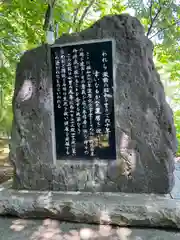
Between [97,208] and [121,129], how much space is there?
2.96 ft

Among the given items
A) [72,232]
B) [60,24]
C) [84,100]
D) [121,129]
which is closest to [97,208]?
[72,232]

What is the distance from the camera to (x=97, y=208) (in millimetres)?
2258

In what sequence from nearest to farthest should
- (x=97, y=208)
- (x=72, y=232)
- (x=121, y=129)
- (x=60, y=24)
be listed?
(x=72, y=232), (x=97, y=208), (x=121, y=129), (x=60, y=24)

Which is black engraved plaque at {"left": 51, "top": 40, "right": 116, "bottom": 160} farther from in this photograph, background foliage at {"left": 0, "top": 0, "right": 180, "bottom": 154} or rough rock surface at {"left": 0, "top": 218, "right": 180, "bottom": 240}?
background foliage at {"left": 0, "top": 0, "right": 180, "bottom": 154}

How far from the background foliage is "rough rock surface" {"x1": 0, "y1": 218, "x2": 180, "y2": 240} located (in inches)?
129

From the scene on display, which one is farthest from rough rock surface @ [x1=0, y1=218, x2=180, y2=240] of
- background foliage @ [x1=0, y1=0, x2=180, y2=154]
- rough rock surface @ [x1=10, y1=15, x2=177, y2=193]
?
background foliage @ [x1=0, y1=0, x2=180, y2=154]

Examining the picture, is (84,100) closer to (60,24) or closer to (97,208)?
(97,208)

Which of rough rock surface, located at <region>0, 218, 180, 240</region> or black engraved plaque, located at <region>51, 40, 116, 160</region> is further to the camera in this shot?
black engraved plaque, located at <region>51, 40, 116, 160</region>

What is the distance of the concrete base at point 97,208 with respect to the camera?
2.13m

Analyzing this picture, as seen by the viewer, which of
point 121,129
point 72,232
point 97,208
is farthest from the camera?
point 121,129

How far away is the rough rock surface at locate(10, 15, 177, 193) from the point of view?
8.30 ft

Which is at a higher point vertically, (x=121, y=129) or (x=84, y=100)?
(x=84, y=100)

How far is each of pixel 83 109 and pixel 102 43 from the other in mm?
806

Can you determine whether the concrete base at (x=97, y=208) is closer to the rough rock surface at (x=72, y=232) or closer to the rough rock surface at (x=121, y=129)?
the rough rock surface at (x=72, y=232)
